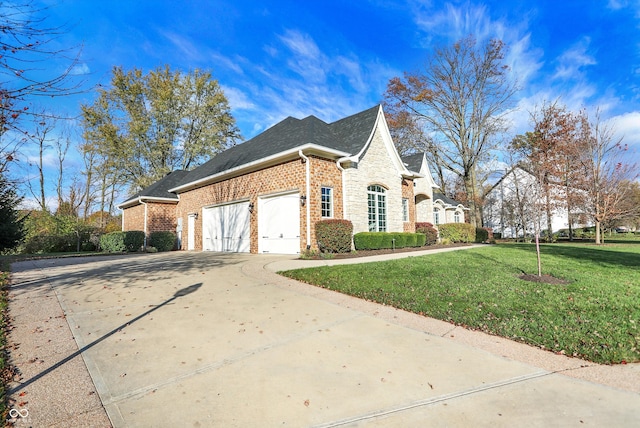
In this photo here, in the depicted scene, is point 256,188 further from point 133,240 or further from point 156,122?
point 156,122

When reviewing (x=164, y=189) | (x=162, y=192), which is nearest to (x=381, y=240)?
(x=162, y=192)

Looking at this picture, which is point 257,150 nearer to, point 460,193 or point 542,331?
point 542,331

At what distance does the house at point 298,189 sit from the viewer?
1206 centimetres

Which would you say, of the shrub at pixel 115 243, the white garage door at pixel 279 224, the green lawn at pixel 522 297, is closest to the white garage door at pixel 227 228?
the white garage door at pixel 279 224

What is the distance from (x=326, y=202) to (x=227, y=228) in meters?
6.56

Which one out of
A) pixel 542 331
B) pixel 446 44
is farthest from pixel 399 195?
pixel 446 44

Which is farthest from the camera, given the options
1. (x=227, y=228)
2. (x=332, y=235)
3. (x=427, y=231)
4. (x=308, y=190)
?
(x=427, y=231)

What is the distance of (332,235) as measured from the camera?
1142 cm

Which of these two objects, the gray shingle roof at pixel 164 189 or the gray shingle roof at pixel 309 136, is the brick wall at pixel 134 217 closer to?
the gray shingle roof at pixel 164 189

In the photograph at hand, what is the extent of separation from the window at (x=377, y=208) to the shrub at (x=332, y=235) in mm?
2877

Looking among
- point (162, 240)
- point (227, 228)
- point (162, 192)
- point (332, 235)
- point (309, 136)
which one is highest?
point (309, 136)

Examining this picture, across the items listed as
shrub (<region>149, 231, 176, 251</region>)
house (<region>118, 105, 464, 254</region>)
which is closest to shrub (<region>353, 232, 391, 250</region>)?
house (<region>118, 105, 464, 254</region>)

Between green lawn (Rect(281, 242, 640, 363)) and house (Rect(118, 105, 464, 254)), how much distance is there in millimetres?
4784

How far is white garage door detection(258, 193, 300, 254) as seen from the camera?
40.4 ft
